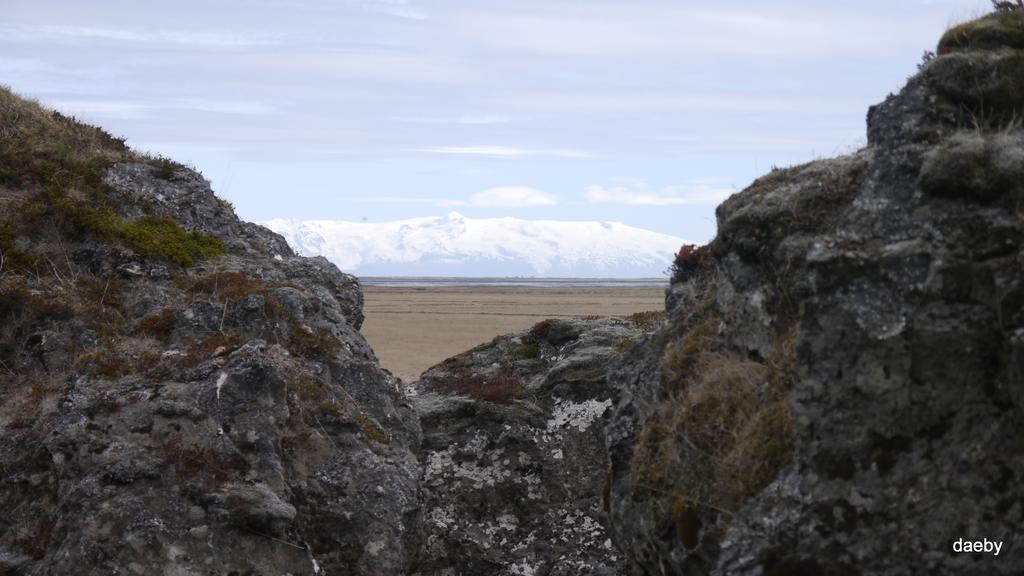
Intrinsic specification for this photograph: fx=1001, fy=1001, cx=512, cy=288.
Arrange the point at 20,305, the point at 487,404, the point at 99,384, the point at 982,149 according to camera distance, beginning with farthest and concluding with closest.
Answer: the point at 487,404 < the point at 20,305 < the point at 99,384 < the point at 982,149

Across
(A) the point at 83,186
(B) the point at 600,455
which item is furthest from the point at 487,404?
(A) the point at 83,186

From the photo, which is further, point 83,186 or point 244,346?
point 83,186

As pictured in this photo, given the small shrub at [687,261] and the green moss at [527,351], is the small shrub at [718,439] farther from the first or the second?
the green moss at [527,351]

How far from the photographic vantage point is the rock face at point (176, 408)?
12.0m

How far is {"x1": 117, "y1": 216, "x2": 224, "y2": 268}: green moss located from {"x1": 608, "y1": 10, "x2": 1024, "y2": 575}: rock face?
10.9m

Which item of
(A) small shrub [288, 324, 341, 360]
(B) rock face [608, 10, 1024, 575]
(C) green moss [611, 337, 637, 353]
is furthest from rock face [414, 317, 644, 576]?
(B) rock face [608, 10, 1024, 575]

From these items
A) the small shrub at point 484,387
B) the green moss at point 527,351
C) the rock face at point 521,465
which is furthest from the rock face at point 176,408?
the green moss at point 527,351

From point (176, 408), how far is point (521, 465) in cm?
663

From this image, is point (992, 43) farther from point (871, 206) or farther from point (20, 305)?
point (20, 305)

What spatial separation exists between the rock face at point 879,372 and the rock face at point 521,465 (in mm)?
5179

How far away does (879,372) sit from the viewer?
8.79 meters

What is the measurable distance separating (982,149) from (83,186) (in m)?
16.2

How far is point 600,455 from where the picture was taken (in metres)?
17.7

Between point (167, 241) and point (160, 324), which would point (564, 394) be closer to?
point (160, 324)
